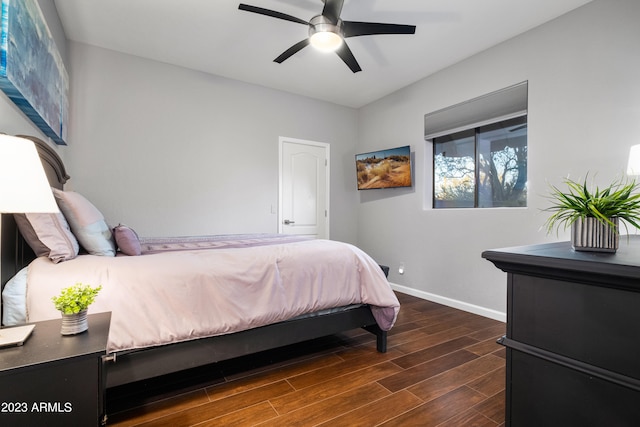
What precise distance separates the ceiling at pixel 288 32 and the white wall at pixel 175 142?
0.77ft

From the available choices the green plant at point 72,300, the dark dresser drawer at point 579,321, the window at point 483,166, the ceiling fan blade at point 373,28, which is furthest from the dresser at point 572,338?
the window at point 483,166

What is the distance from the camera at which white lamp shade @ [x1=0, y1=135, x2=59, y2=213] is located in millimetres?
880

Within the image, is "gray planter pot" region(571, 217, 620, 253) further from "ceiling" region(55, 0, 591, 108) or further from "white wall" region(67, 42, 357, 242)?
"white wall" region(67, 42, 357, 242)

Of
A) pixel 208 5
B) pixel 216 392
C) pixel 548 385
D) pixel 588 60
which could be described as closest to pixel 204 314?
pixel 216 392

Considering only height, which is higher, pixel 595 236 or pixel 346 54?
pixel 346 54

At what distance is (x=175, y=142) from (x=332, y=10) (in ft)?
7.72

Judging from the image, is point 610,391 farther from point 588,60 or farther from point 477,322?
point 588,60

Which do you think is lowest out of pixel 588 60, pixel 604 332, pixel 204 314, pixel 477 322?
pixel 477 322

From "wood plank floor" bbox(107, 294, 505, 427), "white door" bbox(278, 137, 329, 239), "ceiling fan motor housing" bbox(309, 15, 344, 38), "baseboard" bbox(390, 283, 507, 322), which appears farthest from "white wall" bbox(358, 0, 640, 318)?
"ceiling fan motor housing" bbox(309, 15, 344, 38)

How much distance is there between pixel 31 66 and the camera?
181 centimetres

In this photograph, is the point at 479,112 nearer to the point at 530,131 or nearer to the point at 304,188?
the point at 530,131

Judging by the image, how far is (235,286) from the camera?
174cm

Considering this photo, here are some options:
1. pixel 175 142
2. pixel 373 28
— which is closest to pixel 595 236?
pixel 373 28

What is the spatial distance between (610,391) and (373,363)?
162 centimetres
